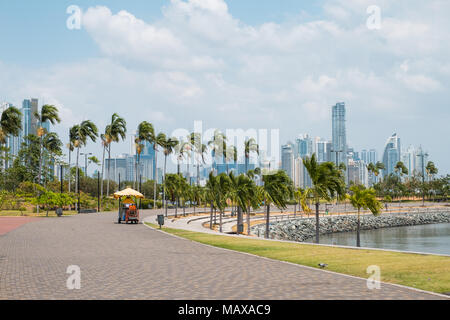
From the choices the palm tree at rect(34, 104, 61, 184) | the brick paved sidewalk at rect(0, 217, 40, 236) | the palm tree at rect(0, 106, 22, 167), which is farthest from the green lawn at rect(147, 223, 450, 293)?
the palm tree at rect(34, 104, 61, 184)

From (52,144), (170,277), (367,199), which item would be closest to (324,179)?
(367,199)

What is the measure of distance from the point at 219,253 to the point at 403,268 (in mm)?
7008

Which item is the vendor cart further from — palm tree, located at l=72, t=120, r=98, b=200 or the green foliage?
palm tree, located at l=72, t=120, r=98, b=200

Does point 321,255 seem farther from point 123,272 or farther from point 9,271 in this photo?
point 9,271

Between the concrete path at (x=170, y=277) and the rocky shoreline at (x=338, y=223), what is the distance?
30.2 m

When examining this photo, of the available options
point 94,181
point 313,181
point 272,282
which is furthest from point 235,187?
point 94,181

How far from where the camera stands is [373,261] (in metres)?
13.4

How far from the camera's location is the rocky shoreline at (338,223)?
2030 inches

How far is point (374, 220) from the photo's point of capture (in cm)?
7306

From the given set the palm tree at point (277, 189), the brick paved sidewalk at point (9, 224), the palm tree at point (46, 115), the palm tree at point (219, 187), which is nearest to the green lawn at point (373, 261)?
the palm tree at point (277, 189)

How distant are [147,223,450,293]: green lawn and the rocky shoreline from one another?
2741 centimetres

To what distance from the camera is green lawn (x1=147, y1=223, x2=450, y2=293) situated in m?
10.3

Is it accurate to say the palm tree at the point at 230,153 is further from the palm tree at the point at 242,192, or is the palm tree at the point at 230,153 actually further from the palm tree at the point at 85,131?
the palm tree at the point at 242,192

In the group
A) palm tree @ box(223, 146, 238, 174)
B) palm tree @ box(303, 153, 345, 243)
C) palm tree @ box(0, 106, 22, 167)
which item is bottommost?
palm tree @ box(303, 153, 345, 243)
